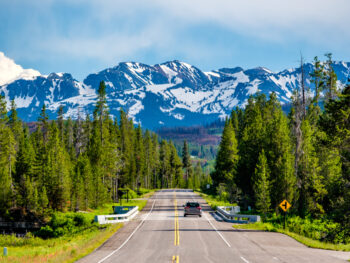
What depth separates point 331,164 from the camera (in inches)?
1697

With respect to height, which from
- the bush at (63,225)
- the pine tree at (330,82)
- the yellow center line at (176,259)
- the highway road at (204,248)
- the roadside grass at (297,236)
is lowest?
the bush at (63,225)

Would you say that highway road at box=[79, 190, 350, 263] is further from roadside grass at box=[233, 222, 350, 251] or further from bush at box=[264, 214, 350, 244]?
bush at box=[264, 214, 350, 244]

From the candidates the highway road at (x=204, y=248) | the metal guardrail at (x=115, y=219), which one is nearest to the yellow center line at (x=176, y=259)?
the highway road at (x=204, y=248)

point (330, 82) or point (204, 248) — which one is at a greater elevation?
point (330, 82)

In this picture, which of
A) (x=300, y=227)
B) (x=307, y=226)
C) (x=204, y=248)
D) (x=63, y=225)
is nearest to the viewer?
(x=204, y=248)

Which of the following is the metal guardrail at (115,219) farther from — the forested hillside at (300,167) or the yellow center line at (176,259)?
the yellow center line at (176,259)

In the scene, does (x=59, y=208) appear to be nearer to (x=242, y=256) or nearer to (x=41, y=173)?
(x=41, y=173)

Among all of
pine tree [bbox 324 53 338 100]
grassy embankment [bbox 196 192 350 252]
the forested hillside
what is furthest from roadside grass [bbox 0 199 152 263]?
pine tree [bbox 324 53 338 100]

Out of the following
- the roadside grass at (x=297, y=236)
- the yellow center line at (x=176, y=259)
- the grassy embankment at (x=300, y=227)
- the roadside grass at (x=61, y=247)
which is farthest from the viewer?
the grassy embankment at (x=300, y=227)

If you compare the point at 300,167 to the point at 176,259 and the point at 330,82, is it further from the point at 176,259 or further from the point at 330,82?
the point at 176,259

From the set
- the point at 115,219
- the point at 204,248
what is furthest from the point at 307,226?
the point at 115,219

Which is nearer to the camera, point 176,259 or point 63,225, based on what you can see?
point 176,259

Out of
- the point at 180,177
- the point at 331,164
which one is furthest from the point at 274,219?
the point at 180,177

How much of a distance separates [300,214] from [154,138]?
99.3 meters
